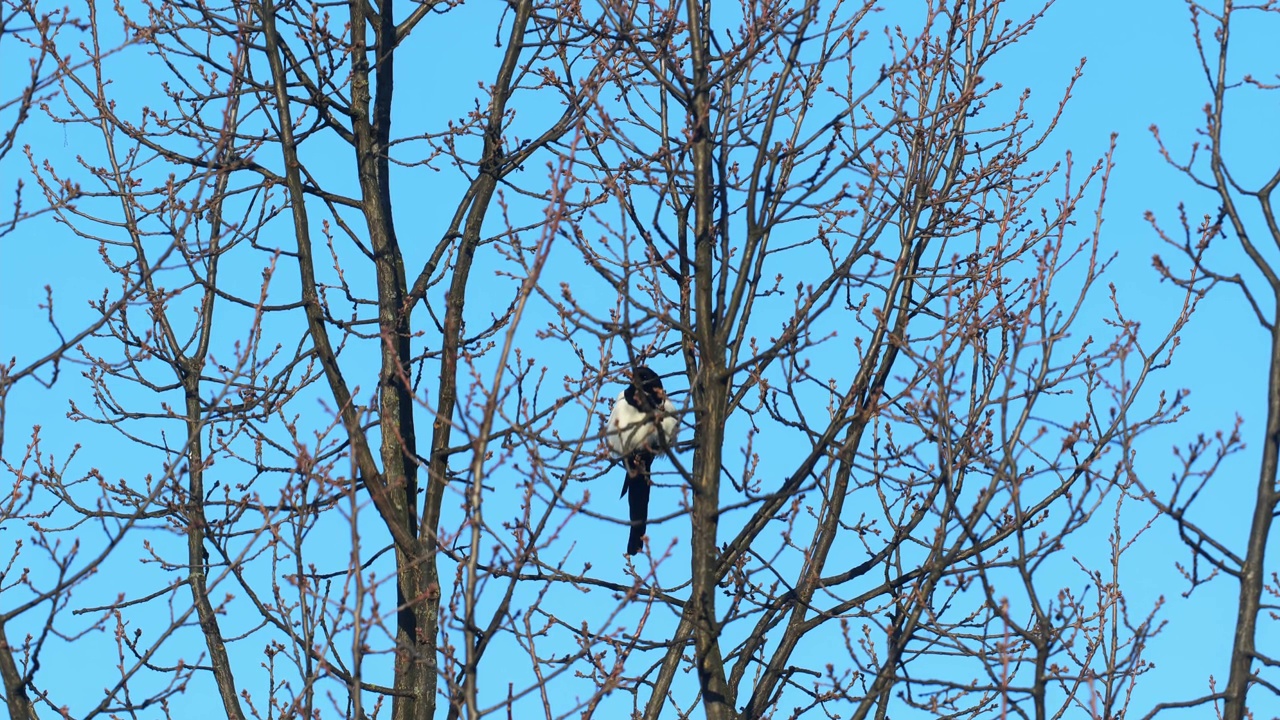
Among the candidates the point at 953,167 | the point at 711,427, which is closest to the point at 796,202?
the point at 711,427

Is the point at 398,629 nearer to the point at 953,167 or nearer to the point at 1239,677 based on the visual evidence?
the point at 953,167

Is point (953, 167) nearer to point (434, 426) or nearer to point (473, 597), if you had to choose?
point (434, 426)

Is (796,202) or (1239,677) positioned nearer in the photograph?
(1239,677)

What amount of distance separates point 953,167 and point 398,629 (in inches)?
140

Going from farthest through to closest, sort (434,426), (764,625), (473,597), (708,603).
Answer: (434,426) → (764,625) → (708,603) → (473,597)

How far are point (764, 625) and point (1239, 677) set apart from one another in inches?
84.0

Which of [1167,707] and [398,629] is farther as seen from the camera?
[398,629]

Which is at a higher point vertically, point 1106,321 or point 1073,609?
point 1106,321

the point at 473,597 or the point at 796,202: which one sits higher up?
the point at 796,202

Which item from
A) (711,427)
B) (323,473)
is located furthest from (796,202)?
(323,473)

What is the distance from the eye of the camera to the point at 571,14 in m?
7.57

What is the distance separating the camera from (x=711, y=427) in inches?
200

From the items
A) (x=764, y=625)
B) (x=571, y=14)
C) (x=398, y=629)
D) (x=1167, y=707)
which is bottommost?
(x=1167, y=707)

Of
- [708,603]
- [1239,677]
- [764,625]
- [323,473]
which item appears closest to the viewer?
[1239,677]
